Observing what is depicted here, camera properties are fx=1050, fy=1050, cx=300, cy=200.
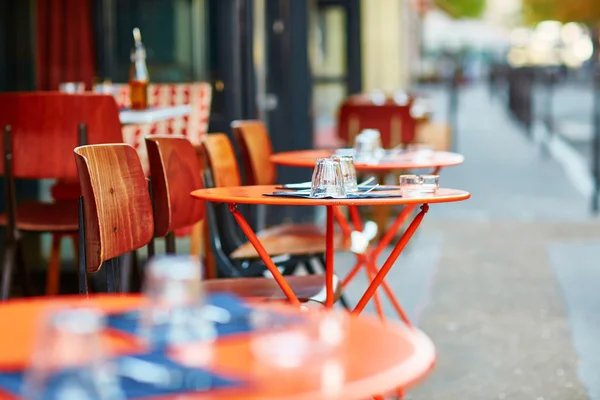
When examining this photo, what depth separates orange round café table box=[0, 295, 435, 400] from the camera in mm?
1203

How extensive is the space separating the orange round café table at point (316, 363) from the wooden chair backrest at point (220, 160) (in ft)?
7.37

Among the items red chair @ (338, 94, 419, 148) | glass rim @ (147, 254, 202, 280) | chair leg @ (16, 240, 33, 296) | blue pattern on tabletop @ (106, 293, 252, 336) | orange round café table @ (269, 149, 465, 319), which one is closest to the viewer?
glass rim @ (147, 254, 202, 280)

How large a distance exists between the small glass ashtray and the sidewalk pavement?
1.03 meters

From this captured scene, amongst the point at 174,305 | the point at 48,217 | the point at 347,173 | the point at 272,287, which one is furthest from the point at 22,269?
Result: the point at 174,305

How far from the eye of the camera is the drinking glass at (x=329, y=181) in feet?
9.72

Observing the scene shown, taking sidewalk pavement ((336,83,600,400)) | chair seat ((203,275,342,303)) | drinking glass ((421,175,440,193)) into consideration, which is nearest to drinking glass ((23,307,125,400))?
drinking glass ((421,175,440,193))

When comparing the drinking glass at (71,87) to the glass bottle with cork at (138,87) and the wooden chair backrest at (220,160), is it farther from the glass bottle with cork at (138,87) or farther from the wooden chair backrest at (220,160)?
the wooden chair backrest at (220,160)

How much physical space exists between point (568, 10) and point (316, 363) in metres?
43.4

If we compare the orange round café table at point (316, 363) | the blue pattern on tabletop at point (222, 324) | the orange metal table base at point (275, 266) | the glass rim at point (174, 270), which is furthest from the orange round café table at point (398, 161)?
the glass rim at point (174, 270)

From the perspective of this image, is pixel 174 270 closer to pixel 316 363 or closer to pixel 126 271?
pixel 316 363

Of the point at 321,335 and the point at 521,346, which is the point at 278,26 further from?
the point at 321,335

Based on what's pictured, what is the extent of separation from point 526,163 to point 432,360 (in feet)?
39.9

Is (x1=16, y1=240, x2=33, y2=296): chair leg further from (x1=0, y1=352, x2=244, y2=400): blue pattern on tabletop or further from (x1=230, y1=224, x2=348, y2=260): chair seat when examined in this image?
(x1=0, y1=352, x2=244, y2=400): blue pattern on tabletop

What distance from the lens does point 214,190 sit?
318cm
